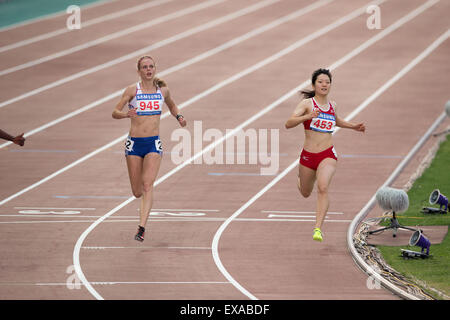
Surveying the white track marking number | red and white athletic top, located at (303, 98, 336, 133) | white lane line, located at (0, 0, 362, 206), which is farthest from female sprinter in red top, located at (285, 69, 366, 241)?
the white track marking number

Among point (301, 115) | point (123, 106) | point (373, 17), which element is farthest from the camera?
point (373, 17)

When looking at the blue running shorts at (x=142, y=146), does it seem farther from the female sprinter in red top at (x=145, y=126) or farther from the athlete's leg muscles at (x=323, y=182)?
the athlete's leg muscles at (x=323, y=182)

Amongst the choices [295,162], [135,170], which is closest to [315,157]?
[135,170]

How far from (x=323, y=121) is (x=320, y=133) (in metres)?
0.21

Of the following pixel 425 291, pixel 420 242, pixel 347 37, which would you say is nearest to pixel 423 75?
pixel 347 37

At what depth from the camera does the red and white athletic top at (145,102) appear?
535 inches

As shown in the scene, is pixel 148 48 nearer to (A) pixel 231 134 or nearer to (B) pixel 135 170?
(A) pixel 231 134

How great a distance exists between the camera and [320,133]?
13.0 metres

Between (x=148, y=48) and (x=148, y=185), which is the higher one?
(x=148, y=48)

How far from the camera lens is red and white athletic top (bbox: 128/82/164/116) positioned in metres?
13.6

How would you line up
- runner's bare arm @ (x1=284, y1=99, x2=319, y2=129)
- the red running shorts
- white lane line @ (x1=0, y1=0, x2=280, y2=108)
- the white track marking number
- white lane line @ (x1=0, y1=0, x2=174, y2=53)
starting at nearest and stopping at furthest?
Result: runner's bare arm @ (x1=284, y1=99, x2=319, y2=129) < the red running shorts < white lane line @ (x1=0, y1=0, x2=280, y2=108) < white lane line @ (x1=0, y1=0, x2=174, y2=53) < the white track marking number

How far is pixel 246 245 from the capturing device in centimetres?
1468

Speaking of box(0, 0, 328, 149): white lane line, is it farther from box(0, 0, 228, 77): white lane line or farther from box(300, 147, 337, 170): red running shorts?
box(300, 147, 337, 170): red running shorts

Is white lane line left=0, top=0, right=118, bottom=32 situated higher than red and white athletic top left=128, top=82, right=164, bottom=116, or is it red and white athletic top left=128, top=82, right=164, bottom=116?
white lane line left=0, top=0, right=118, bottom=32
